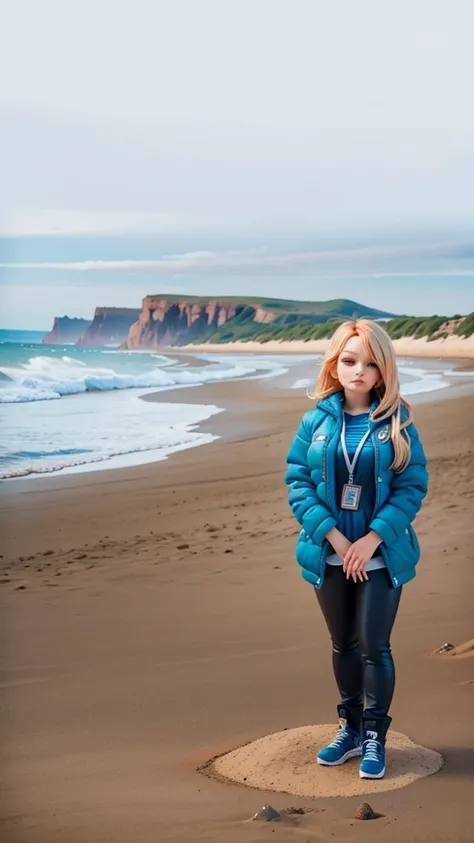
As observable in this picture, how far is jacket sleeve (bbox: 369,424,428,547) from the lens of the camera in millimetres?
1959

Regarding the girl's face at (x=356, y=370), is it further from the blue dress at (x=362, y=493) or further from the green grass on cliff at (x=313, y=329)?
the green grass on cliff at (x=313, y=329)

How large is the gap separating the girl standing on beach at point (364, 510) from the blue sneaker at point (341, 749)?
80mm

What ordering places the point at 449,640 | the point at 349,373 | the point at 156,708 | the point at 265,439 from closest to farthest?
the point at 349,373 < the point at 156,708 < the point at 449,640 < the point at 265,439

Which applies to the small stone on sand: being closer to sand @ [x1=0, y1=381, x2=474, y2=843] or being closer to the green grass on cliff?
sand @ [x1=0, y1=381, x2=474, y2=843]

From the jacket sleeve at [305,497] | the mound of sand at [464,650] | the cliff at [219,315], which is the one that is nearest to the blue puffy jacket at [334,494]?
the jacket sleeve at [305,497]

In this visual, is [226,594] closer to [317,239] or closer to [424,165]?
[317,239]

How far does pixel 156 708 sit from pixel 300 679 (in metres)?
0.41

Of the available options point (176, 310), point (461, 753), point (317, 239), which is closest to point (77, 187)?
point (176, 310)

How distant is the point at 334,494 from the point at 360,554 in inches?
5.4

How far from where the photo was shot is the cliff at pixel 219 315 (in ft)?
11.4

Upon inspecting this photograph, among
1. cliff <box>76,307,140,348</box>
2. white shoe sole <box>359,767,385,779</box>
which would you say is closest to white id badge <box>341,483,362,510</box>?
white shoe sole <box>359,767,385,779</box>

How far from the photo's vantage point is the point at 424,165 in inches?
125

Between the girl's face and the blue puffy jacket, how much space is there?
58mm

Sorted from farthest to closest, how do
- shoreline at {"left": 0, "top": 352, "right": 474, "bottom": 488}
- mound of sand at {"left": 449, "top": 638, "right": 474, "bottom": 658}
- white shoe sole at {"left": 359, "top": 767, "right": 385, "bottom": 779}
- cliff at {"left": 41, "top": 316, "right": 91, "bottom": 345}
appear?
1. shoreline at {"left": 0, "top": 352, "right": 474, "bottom": 488}
2. cliff at {"left": 41, "top": 316, "right": 91, "bottom": 345}
3. mound of sand at {"left": 449, "top": 638, "right": 474, "bottom": 658}
4. white shoe sole at {"left": 359, "top": 767, "right": 385, "bottom": 779}
